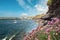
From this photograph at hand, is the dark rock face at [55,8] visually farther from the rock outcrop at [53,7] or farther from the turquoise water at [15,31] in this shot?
the turquoise water at [15,31]

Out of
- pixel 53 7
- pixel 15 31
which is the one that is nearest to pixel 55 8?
pixel 53 7

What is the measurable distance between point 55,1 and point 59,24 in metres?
19.7

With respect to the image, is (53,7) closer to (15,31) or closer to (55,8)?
(55,8)

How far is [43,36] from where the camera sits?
11602mm

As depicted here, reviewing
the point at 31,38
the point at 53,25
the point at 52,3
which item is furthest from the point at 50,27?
the point at 52,3

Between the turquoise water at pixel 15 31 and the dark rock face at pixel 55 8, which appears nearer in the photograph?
the dark rock face at pixel 55 8

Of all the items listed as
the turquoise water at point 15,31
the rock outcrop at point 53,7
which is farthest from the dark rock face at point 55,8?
the turquoise water at point 15,31

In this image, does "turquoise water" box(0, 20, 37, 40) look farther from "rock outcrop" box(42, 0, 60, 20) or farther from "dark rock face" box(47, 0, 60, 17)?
"dark rock face" box(47, 0, 60, 17)

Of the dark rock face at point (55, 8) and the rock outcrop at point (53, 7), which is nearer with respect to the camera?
the dark rock face at point (55, 8)

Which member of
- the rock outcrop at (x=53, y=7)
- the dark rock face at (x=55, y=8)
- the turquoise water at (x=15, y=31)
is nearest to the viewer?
the dark rock face at (x=55, y=8)

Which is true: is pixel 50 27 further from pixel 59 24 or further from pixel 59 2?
pixel 59 2

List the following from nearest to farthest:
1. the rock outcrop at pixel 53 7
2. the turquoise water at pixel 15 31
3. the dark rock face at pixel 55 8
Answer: the dark rock face at pixel 55 8
the rock outcrop at pixel 53 7
the turquoise water at pixel 15 31

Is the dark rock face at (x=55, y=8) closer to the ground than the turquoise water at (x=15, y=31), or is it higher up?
higher up

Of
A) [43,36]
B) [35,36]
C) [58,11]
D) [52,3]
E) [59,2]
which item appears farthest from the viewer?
[52,3]
